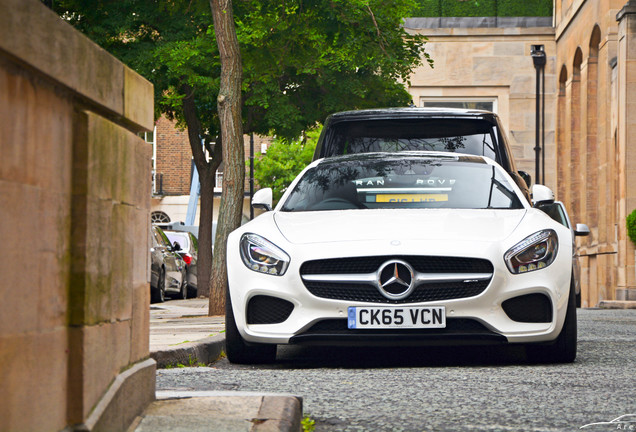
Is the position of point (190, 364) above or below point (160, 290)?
above

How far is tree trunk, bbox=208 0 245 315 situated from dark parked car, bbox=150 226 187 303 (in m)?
6.54

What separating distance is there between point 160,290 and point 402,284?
15543mm

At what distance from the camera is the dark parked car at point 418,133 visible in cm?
1122

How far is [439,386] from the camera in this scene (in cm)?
610

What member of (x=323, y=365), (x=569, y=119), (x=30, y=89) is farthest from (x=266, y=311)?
(x=569, y=119)

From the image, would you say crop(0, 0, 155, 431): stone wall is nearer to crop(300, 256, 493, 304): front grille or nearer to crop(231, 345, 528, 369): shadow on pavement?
crop(300, 256, 493, 304): front grille

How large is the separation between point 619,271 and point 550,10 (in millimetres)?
14060

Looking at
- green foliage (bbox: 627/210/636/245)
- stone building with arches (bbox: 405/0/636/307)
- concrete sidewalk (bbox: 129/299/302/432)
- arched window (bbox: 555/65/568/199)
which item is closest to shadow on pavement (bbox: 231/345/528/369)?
concrete sidewalk (bbox: 129/299/302/432)

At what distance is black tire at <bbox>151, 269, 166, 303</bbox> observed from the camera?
21844mm

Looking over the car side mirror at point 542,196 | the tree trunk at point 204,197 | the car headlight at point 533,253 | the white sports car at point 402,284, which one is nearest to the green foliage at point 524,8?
the tree trunk at point 204,197

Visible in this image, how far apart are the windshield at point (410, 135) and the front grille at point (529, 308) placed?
4085 mm

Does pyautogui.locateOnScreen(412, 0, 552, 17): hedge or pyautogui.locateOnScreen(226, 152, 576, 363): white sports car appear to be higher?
pyautogui.locateOnScreen(412, 0, 552, 17): hedge

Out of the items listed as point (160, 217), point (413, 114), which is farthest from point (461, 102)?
point (413, 114)

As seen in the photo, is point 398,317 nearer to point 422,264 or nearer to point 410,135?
point 422,264
